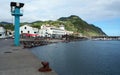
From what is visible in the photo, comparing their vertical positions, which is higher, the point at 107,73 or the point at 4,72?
the point at 4,72

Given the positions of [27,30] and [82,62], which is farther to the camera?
[27,30]

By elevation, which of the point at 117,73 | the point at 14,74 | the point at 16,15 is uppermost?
the point at 16,15

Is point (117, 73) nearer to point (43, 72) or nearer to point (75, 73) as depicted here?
point (75, 73)

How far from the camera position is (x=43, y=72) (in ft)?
55.4

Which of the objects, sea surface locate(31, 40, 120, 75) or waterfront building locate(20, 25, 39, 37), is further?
waterfront building locate(20, 25, 39, 37)

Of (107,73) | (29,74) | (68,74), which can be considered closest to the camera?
(29,74)

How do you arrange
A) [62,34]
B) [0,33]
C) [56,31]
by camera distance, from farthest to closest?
[62,34] < [56,31] < [0,33]

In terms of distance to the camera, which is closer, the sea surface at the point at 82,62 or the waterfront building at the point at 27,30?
the sea surface at the point at 82,62

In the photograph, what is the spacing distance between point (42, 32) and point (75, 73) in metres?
132

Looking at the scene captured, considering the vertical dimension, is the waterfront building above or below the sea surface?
above

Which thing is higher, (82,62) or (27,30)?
→ (27,30)

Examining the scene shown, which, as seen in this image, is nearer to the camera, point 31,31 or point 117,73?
point 117,73

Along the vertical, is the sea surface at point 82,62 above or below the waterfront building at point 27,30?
below

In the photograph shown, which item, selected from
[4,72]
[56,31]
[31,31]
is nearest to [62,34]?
[56,31]
